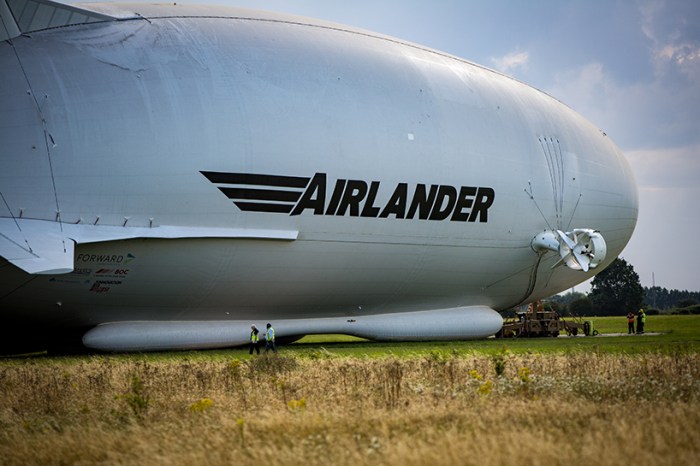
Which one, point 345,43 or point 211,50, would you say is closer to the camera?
point 211,50

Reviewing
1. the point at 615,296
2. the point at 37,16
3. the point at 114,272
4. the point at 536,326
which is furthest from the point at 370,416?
the point at 615,296

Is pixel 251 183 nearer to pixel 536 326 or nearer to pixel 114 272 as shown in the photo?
pixel 114 272

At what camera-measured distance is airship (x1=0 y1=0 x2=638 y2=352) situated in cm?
2306

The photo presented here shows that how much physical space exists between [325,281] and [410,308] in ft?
15.9

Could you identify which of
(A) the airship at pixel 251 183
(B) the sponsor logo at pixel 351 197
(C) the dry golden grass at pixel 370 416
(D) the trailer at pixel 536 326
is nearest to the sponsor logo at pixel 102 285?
(A) the airship at pixel 251 183

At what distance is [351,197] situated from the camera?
26578 millimetres

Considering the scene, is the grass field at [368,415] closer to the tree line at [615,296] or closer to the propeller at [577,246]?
the propeller at [577,246]

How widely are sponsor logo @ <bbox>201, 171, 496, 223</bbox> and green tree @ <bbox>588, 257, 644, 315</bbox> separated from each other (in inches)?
4151

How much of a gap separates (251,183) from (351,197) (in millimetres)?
3609

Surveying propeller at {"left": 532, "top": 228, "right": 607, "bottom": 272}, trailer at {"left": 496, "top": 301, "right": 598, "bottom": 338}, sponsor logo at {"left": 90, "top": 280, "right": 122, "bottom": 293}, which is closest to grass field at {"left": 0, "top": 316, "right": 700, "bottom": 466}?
sponsor logo at {"left": 90, "top": 280, "right": 122, "bottom": 293}

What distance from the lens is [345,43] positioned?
29.0 metres

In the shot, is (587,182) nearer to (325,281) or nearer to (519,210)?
(519,210)

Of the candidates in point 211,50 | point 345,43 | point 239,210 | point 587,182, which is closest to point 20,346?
point 239,210

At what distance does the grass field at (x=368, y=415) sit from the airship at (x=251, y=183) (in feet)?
20.0
